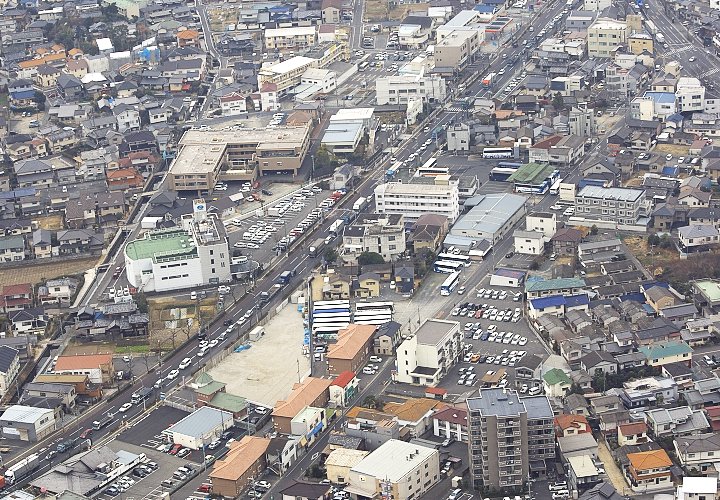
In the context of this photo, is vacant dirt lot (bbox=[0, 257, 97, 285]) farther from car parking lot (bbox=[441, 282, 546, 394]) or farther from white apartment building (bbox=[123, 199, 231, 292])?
car parking lot (bbox=[441, 282, 546, 394])

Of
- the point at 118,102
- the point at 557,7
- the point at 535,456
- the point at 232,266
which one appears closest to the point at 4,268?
the point at 232,266

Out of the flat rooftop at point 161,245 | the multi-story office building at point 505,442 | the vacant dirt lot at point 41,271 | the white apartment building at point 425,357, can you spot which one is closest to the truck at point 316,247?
the flat rooftop at point 161,245

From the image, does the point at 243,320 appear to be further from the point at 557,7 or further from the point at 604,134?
the point at 557,7

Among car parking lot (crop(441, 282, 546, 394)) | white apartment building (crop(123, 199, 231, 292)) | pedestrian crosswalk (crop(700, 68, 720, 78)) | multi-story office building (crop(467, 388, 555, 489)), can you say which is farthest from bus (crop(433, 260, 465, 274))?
pedestrian crosswalk (crop(700, 68, 720, 78))

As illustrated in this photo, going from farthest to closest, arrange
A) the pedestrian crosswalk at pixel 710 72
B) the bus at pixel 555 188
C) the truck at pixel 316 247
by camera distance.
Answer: the pedestrian crosswalk at pixel 710 72 < the bus at pixel 555 188 < the truck at pixel 316 247

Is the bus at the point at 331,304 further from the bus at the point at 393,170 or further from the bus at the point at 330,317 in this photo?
the bus at the point at 393,170

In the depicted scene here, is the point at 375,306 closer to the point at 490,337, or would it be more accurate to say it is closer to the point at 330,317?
the point at 330,317
